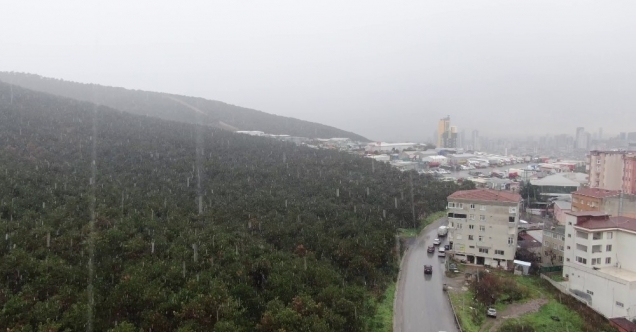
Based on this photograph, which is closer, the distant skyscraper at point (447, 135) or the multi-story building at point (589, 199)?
the multi-story building at point (589, 199)

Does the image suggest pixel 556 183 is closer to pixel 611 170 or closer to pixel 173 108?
pixel 611 170

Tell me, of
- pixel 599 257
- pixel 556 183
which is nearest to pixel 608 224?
pixel 599 257

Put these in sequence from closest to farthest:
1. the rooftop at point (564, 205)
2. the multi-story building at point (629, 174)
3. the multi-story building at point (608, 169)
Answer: the rooftop at point (564, 205)
the multi-story building at point (629, 174)
the multi-story building at point (608, 169)

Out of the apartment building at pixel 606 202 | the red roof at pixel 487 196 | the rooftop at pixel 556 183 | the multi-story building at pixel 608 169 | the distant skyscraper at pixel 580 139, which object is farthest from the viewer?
the distant skyscraper at pixel 580 139

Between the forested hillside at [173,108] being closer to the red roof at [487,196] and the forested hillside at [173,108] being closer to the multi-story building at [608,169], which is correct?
the multi-story building at [608,169]

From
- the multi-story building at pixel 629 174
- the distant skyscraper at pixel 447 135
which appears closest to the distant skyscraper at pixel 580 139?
the distant skyscraper at pixel 447 135

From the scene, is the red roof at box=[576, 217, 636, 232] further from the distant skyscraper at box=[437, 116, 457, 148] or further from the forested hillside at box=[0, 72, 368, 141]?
the distant skyscraper at box=[437, 116, 457, 148]

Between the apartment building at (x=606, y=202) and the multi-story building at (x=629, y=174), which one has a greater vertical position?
the multi-story building at (x=629, y=174)
